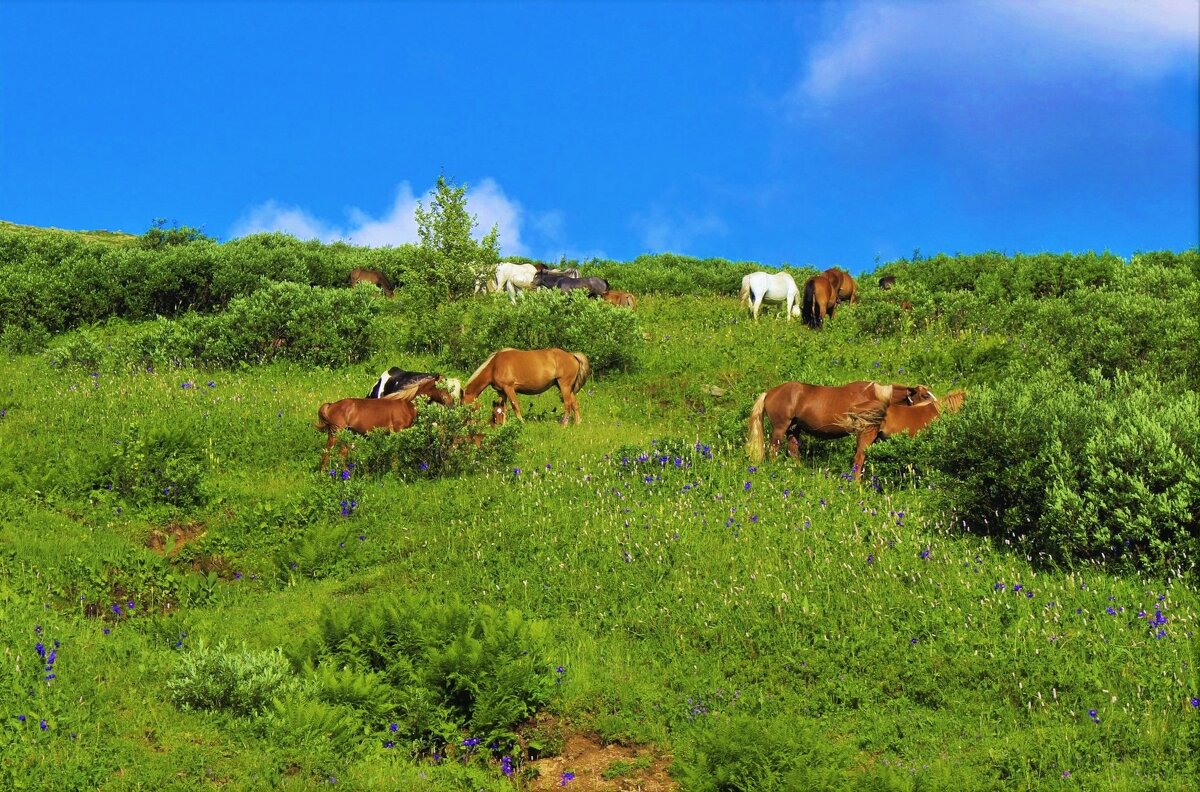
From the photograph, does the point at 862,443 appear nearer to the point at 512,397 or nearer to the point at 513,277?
the point at 512,397

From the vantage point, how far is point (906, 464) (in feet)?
45.7

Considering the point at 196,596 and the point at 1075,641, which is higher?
the point at 1075,641

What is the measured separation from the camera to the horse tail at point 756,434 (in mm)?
14610

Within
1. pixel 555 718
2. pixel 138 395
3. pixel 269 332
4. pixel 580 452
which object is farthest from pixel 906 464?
pixel 269 332

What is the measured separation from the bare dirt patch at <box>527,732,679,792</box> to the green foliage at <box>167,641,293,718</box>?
2234mm

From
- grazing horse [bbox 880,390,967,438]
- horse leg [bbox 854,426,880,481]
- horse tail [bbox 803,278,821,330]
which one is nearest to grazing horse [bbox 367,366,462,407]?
horse leg [bbox 854,426,880,481]

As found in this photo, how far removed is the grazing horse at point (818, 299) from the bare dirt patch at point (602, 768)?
1929 cm

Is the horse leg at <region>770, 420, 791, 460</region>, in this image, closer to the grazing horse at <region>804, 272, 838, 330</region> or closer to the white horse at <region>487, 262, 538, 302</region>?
the grazing horse at <region>804, 272, 838, 330</region>

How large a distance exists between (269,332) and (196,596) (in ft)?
41.6

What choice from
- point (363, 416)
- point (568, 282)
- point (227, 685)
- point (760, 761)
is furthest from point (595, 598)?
point (568, 282)

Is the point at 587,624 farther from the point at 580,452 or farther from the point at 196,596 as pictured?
the point at 580,452

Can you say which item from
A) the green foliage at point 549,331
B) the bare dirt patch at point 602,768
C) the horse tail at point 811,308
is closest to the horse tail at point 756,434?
the bare dirt patch at point 602,768

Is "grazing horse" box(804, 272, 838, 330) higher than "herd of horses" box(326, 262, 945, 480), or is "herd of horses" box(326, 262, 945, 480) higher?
"grazing horse" box(804, 272, 838, 330)

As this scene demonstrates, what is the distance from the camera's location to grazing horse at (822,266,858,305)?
26.4m
